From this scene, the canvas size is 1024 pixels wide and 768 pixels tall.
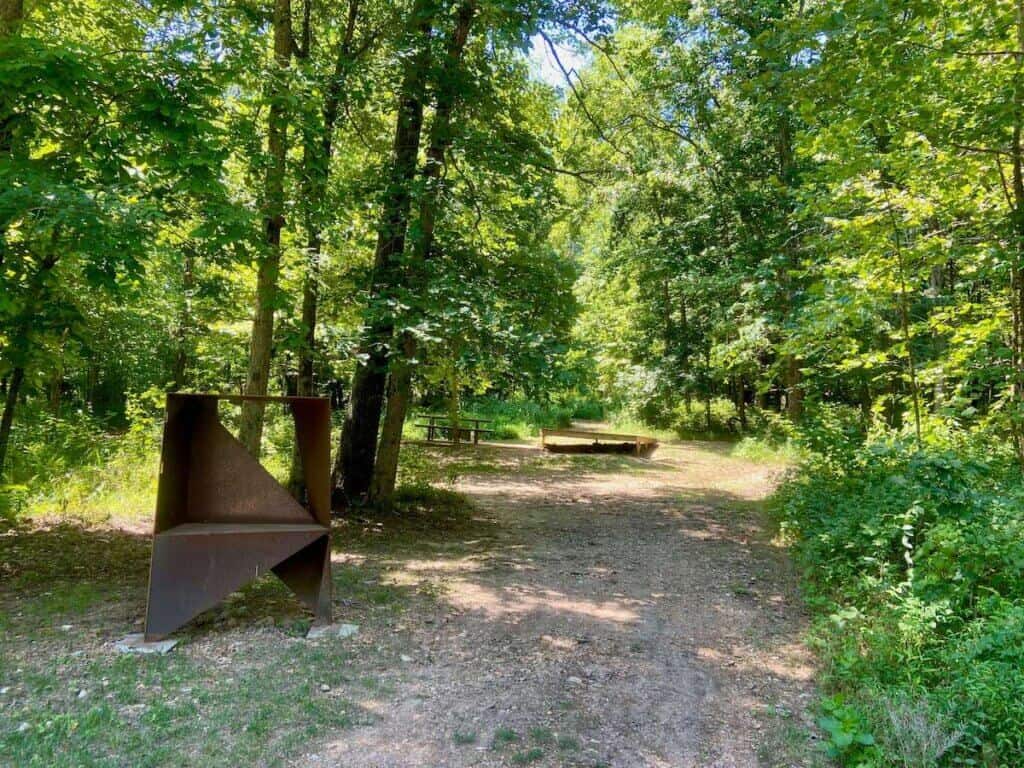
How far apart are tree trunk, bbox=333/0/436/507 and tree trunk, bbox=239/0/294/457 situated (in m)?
1.02

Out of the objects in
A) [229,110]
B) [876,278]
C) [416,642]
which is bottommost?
[416,642]

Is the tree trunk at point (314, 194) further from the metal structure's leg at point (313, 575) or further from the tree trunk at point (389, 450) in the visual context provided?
the metal structure's leg at point (313, 575)

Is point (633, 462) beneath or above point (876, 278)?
beneath

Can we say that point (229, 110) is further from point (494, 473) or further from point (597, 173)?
point (494, 473)

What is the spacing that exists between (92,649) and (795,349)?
7924mm

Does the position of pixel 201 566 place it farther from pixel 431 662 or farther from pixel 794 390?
pixel 794 390

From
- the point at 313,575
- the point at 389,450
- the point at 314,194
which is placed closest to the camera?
the point at 313,575

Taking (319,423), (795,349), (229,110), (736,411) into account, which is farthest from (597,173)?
(736,411)

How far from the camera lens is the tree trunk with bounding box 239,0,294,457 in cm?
547

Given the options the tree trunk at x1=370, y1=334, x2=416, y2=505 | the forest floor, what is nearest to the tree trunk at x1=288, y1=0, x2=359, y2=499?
the tree trunk at x1=370, y1=334, x2=416, y2=505

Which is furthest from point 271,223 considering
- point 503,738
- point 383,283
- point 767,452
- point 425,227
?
point 767,452

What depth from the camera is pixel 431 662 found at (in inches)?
148

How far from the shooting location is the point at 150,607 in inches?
150

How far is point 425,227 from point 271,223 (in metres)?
1.91
